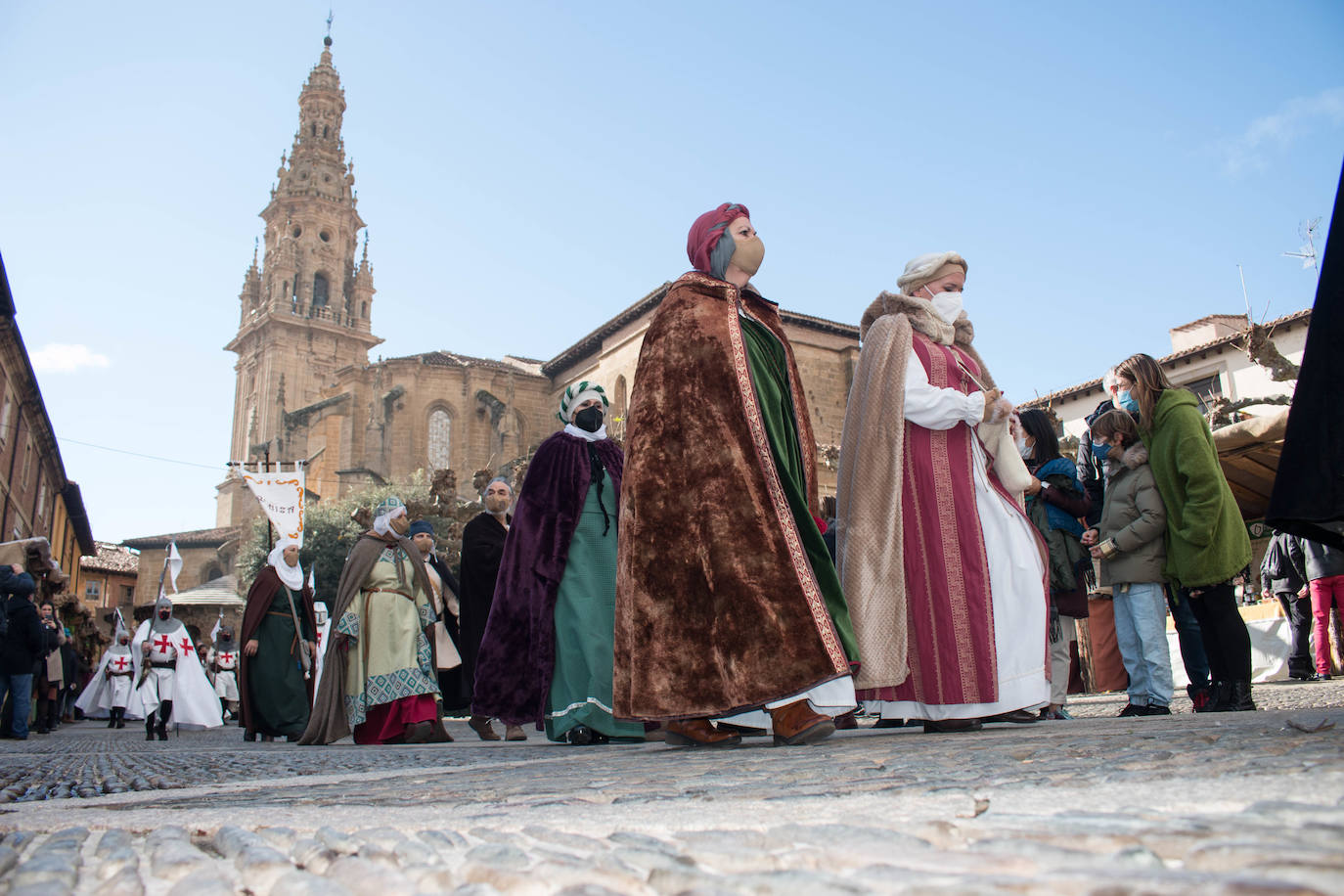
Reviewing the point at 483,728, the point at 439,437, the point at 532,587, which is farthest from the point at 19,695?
the point at 439,437

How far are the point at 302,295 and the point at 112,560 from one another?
19.5 meters

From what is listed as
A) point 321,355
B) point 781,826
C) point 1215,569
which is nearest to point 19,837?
point 781,826

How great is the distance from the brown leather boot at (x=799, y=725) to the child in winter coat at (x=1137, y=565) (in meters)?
2.50

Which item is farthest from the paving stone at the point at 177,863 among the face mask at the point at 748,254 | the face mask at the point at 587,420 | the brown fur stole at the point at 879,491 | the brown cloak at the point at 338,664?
the brown cloak at the point at 338,664

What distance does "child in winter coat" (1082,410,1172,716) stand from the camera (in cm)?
534

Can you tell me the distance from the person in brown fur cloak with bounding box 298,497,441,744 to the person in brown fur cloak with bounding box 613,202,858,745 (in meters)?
4.08

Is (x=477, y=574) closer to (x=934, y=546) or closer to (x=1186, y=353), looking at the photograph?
(x=934, y=546)

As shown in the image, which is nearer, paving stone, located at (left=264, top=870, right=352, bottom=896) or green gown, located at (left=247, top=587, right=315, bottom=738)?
paving stone, located at (left=264, top=870, right=352, bottom=896)

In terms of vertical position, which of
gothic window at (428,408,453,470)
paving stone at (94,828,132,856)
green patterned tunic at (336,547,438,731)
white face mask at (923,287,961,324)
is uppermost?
gothic window at (428,408,453,470)

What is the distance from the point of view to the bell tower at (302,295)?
2554 inches

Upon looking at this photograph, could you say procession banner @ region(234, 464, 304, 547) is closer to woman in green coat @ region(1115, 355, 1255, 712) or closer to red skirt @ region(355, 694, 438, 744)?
red skirt @ region(355, 694, 438, 744)

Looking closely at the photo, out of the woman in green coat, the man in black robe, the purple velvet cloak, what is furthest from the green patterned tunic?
the woman in green coat

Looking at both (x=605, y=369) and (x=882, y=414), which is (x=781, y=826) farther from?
(x=605, y=369)

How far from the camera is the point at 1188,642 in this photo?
19.4 ft
